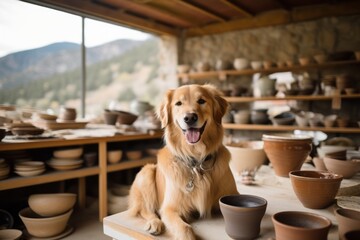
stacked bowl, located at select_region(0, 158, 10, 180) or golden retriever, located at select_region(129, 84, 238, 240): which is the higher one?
golden retriever, located at select_region(129, 84, 238, 240)

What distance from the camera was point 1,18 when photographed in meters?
3.47

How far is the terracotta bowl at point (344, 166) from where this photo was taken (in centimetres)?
143

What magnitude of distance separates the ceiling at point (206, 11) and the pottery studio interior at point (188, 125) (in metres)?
0.02

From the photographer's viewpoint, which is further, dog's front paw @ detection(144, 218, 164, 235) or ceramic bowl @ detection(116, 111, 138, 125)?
ceramic bowl @ detection(116, 111, 138, 125)

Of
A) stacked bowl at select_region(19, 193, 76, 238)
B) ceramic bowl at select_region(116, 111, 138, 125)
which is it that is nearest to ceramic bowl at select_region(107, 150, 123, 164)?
ceramic bowl at select_region(116, 111, 138, 125)

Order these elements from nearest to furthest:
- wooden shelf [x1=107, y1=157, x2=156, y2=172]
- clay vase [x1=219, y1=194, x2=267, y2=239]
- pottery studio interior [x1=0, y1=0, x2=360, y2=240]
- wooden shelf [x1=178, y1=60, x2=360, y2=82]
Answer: clay vase [x1=219, y1=194, x2=267, y2=239], pottery studio interior [x1=0, y1=0, x2=360, y2=240], wooden shelf [x1=107, y1=157, x2=156, y2=172], wooden shelf [x1=178, y1=60, x2=360, y2=82]

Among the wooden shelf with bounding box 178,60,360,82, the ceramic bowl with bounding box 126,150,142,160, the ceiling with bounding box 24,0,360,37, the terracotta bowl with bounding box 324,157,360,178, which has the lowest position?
the ceramic bowl with bounding box 126,150,142,160

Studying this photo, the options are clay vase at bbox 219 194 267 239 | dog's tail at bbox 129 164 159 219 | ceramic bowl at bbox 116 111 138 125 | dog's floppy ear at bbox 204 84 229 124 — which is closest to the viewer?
clay vase at bbox 219 194 267 239

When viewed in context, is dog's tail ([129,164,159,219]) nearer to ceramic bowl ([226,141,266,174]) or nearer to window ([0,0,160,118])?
ceramic bowl ([226,141,266,174])

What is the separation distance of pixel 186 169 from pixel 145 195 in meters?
0.29

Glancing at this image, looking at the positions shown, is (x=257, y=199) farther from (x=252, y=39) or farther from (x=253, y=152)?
(x=252, y=39)

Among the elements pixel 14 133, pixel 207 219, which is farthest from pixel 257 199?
pixel 14 133

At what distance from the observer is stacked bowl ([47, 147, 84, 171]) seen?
298 centimetres

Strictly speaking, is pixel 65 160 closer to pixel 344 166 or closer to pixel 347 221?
pixel 344 166
